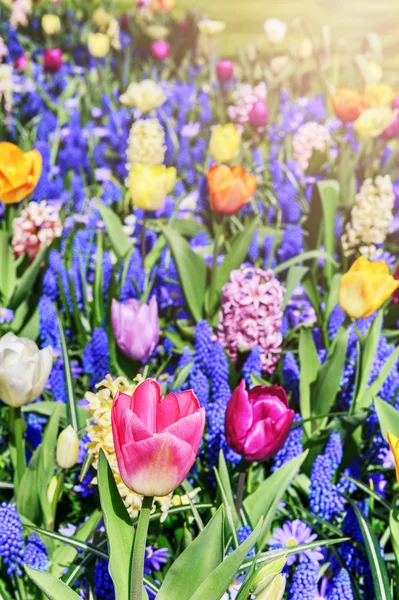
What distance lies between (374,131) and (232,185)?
128 centimetres

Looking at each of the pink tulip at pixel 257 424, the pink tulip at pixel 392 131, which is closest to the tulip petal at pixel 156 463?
the pink tulip at pixel 257 424

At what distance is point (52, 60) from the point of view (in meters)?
4.22

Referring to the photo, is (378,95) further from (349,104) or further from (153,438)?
(153,438)

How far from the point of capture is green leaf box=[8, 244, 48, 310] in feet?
6.40

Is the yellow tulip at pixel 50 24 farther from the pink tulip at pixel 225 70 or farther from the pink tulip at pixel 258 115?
the pink tulip at pixel 258 115

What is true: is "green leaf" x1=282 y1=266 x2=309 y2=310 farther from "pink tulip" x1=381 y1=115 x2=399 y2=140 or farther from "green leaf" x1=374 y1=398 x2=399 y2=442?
→ "pink tulip" x1=381 y1=115 x2=399 y2=140

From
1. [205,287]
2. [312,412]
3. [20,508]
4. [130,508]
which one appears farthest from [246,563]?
[205,287]

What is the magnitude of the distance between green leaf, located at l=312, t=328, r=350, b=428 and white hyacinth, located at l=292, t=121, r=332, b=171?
1.52m

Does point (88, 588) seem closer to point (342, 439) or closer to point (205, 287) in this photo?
point (342, 439)

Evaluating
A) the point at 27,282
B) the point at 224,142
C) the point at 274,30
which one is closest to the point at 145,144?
the point at 224,142

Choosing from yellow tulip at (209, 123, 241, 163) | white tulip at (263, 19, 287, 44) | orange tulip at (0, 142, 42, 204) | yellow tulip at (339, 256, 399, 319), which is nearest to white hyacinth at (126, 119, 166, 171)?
yellow tulip at (209, 123, 241, 163)

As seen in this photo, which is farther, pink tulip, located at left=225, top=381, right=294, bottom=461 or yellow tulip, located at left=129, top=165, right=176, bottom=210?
yellow tulip, located at left=129, top=165, right=176, bottom=210

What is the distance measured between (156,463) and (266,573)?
0.83 feet

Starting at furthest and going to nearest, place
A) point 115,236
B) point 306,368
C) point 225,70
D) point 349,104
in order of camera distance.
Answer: point 225,70
point 349,104
point 115,236
point 306,368
